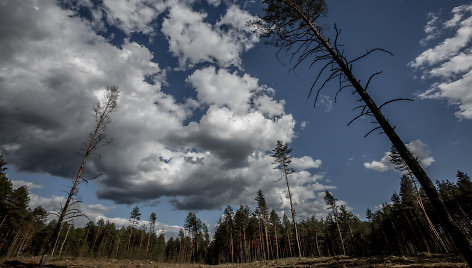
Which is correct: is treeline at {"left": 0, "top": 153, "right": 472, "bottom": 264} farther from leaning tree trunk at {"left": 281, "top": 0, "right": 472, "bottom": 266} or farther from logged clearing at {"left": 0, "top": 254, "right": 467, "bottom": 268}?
leaning tree trunk at {"left": 281, "top": 0, "right": 472, "bottom": 266}

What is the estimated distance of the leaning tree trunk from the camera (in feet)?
14.4

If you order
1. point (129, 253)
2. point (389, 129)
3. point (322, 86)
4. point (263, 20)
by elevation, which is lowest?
point (129, 253)

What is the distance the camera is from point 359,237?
7025 cm

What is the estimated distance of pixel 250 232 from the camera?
6044 centimetres

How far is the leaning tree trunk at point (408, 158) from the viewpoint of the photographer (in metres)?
4.38

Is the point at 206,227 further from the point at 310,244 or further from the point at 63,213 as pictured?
the point at 63,213

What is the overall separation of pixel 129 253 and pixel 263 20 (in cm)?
7991

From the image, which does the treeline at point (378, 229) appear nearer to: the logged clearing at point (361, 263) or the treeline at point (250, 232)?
the treeline at point (250, 232)

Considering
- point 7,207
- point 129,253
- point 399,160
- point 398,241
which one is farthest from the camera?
point 129,253

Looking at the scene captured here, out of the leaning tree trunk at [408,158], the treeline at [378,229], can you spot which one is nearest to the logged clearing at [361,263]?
the leaning tree trunk at [408,158]

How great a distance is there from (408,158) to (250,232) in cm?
6261

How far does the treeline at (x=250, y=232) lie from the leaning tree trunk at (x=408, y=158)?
33.2 meters

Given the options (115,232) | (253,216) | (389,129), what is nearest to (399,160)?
(389,129)

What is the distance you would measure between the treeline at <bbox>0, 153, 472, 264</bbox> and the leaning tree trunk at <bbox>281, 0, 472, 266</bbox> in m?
33.2
